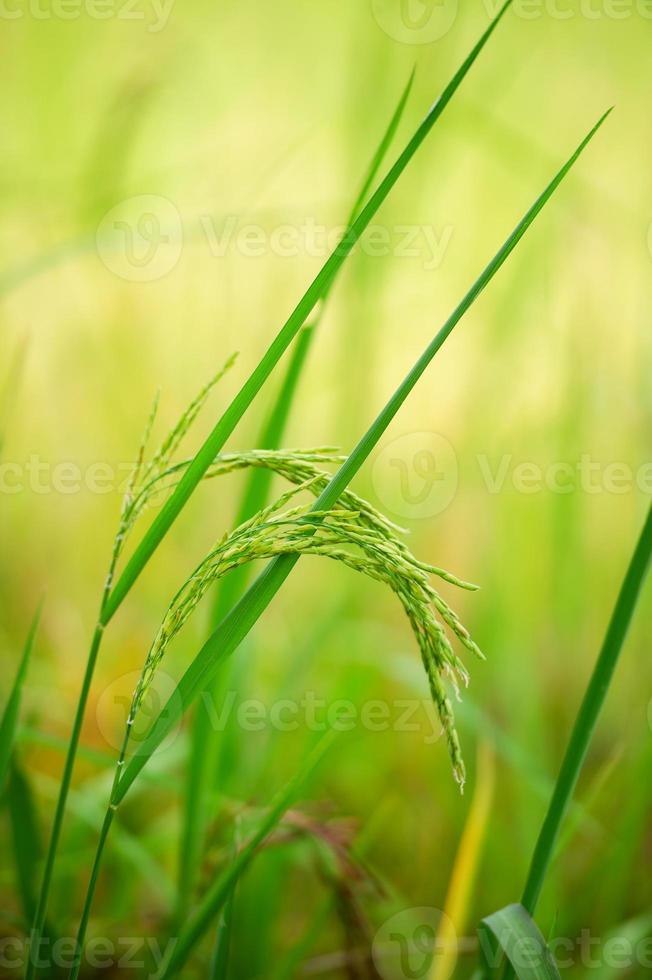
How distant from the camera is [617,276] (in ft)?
7.21

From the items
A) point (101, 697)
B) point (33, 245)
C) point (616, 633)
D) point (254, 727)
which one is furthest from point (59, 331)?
point (616, 633)

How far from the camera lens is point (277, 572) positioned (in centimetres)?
55

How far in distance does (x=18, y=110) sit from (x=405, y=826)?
2760mm

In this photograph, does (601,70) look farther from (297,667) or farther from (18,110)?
(297,667)

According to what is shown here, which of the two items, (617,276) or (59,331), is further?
(59,331)

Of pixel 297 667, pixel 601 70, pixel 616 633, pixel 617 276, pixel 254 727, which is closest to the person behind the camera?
pixel 616 633
